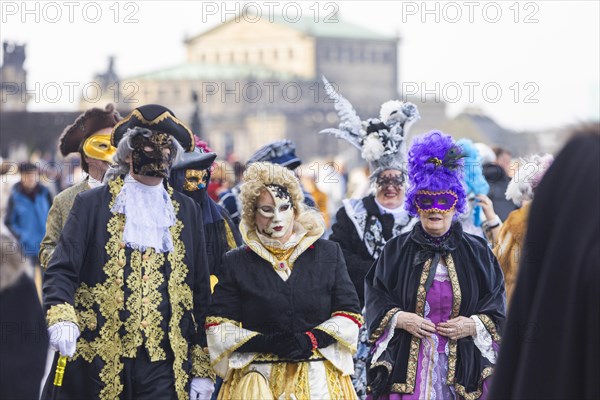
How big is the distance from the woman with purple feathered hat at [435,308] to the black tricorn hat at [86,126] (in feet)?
7.10

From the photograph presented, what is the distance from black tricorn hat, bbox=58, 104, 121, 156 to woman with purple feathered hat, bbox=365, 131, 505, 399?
2163 mm

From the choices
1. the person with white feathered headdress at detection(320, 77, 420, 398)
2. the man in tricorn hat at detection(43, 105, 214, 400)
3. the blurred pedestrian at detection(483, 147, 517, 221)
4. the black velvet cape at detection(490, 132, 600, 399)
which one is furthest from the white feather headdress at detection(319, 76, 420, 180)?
the black velvet cape at detection(490, 132, 600, 399)

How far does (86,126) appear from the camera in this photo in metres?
8.65

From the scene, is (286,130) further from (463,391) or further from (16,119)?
(463,391)

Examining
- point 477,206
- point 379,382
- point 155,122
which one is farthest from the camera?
point 477,206

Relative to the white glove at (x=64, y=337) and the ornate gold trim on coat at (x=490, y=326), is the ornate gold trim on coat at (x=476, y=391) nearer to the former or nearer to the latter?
the ornate gold trim on coat at (x=490, y=326)

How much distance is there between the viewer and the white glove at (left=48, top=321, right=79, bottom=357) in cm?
598

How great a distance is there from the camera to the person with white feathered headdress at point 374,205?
891 cm

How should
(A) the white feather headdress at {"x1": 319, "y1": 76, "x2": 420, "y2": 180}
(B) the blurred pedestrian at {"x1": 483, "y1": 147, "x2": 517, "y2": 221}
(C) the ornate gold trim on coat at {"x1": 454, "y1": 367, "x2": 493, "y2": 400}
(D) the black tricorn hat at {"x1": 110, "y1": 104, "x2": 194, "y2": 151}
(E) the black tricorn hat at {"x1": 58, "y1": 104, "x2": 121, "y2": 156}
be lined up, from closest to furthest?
(D) the black tricorn hat at {"x1": 110, "y1": 104, "x2": 194, "y2": 151}
(C) the ornate gold trim on coat at {"x1": 454, "y1": 367, "x2": 493, "y2": 400}
(E) the black tricorn hat at {"x1": 58, "y1": 104, "x2": 121, "y2": 156}
(A) the white feather headdress at {"x1": 319, "y1": 76, "x2": 420, "y2": 180}
(B) the blurred pedestrian at {"x1": 483, "y1": 147, "x2": 517, "y2": 221}

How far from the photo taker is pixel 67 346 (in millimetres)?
6008

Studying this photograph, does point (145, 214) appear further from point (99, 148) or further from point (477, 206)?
point (477, 206)

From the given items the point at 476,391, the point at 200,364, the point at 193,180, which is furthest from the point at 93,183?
the point at 476,391

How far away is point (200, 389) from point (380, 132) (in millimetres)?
3593

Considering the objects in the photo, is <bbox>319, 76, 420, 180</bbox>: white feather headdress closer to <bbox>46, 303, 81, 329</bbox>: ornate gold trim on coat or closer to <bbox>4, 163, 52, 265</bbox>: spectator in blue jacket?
<bbox>46, 303, 81, 329</bbox>: ornate gold trim on coat
